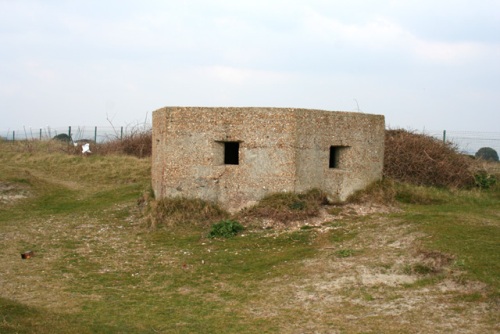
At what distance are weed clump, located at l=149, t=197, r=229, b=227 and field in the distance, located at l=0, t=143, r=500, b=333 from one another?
0.19 m

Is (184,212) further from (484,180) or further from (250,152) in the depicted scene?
(484,180)

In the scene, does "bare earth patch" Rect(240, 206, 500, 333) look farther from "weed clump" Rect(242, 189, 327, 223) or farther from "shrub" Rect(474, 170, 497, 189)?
"shrub" Rect(474, 170, 497, 189)

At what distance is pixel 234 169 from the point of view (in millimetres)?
11711

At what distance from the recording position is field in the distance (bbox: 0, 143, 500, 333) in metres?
6.70

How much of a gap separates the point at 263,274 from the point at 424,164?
30.2ft

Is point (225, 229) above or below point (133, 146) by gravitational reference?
below

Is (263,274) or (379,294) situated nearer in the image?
(379,294)

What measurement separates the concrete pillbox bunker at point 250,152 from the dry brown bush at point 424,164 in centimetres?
451

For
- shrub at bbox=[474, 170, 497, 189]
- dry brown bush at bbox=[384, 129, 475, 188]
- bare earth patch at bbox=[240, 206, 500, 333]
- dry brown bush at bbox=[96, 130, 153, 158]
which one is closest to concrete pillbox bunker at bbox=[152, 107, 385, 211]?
bare earth patch at bbox=[240, 206, 500, 333]

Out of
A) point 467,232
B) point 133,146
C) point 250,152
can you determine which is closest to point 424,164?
point 250,152

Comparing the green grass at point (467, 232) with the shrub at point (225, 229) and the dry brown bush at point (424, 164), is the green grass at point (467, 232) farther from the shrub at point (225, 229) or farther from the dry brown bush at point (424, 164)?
the shrub at point (225, 229)

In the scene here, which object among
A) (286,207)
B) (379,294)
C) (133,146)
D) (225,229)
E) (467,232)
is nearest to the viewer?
(379,294)

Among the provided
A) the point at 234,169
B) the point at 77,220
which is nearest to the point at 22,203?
the point at 77,220

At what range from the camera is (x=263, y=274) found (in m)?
8.62
